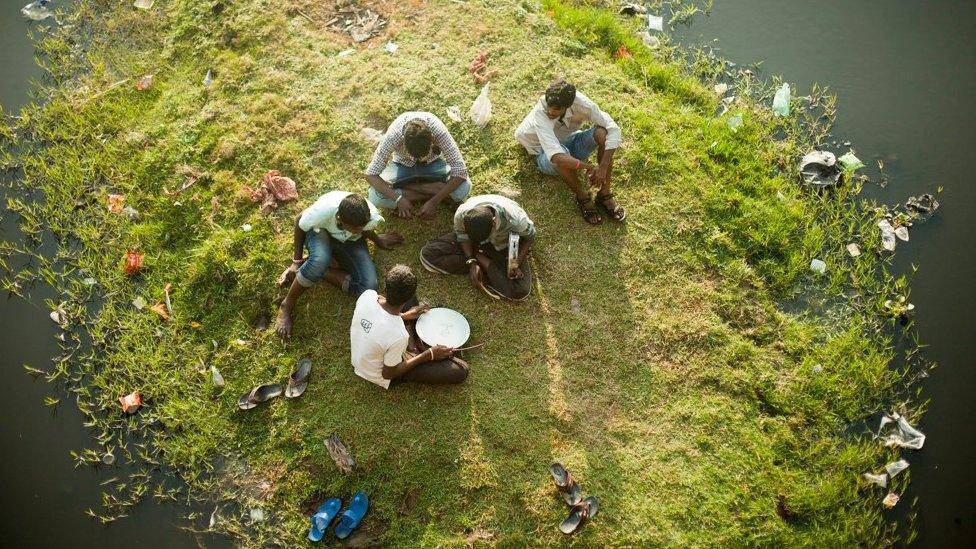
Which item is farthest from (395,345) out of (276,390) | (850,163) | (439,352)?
(850,163)

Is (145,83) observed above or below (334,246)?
above

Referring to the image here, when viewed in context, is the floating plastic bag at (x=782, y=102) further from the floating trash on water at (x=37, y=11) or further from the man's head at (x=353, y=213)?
the floating trash on water at (x=37, y=11)

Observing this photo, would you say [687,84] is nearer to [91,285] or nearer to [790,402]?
[790,402]

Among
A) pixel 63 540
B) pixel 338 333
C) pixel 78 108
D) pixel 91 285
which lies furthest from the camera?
pixel 78 108

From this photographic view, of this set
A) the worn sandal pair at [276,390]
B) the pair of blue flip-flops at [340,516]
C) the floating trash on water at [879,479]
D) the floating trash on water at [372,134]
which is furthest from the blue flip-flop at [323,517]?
the floating trash on water at [879,479]

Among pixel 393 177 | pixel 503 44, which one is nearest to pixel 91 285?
pixel 393 177

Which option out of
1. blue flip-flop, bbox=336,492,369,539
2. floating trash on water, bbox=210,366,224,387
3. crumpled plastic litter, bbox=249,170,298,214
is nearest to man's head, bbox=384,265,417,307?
blue flip-flop, bbox=336,492,369,539

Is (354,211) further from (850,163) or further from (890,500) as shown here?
(850,163)
